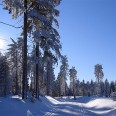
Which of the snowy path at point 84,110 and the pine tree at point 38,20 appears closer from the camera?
the snowy path at point 84,110

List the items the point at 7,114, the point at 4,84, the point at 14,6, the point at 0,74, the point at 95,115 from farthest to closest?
1. the point at 4,84
2. the point at 0,74
3. the point at 14,6
4. the point at 95,115
5. the point at 7,114

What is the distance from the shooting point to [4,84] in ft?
257

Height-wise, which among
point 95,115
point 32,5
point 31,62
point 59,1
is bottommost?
point 95,115

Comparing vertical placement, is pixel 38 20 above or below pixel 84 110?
above

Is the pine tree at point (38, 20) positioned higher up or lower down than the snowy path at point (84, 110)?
higher up

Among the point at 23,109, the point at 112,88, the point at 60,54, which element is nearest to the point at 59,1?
the point at 60,54

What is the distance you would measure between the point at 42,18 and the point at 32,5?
1.54 meters

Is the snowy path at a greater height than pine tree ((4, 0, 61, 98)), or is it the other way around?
pine tree ((4, 0, 61, 98))

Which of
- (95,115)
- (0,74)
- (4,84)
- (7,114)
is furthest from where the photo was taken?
(4,84)

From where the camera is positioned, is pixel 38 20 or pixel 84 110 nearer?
pixel 84 110

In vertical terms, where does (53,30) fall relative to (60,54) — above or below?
above

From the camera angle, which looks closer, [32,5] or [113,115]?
[113,115]

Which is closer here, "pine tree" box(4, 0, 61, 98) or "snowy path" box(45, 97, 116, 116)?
"snowy path" box(45, 97, 116, 116)

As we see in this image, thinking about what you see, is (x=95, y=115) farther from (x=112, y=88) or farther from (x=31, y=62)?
(x=112, y=88)
